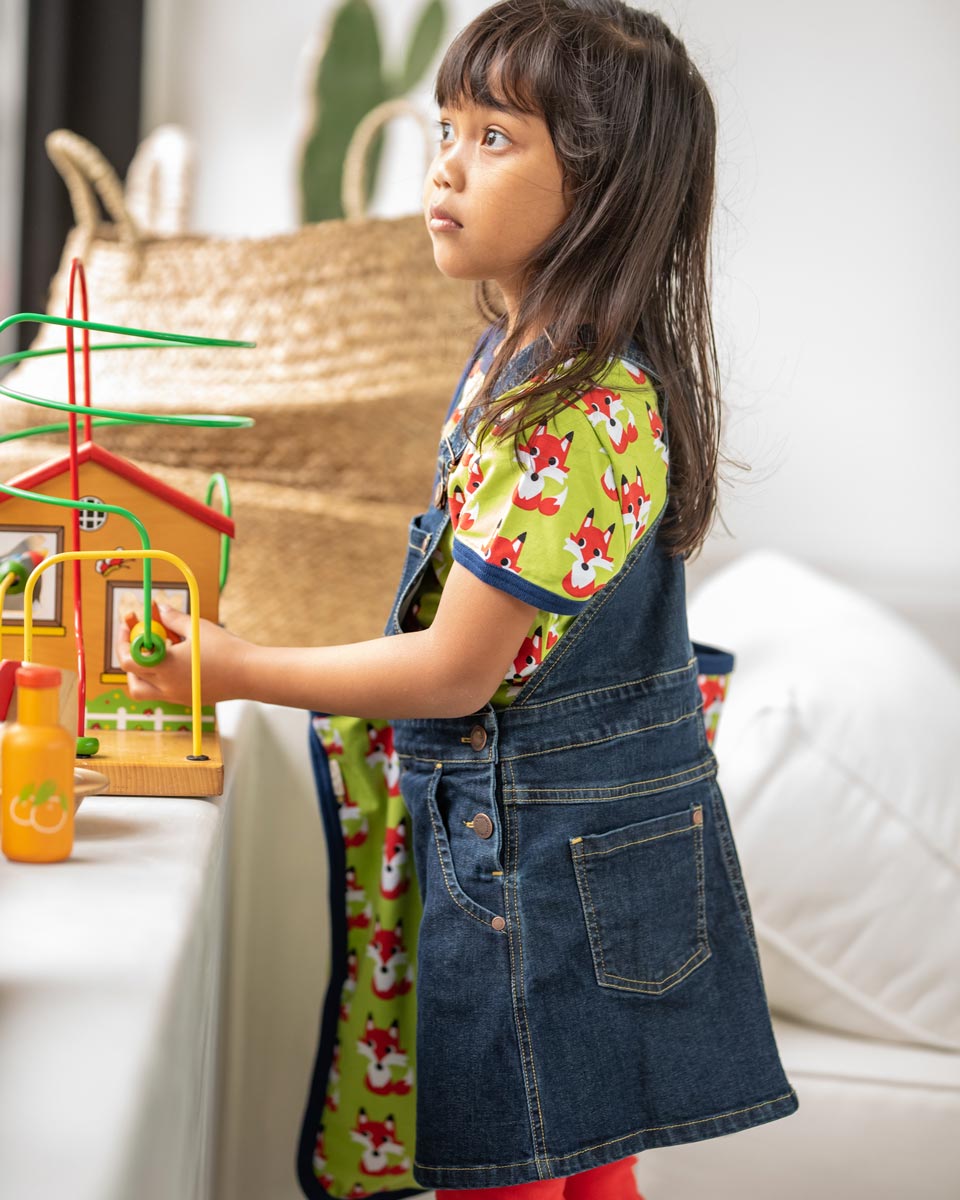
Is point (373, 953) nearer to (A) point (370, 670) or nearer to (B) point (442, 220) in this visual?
(A) point (370, 670)

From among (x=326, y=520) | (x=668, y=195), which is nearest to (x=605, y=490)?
(x=668, y=195)

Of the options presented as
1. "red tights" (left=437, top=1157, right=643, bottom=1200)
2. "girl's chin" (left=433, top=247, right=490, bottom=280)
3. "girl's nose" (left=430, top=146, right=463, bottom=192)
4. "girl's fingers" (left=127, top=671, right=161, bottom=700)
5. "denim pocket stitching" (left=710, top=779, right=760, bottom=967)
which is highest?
"girl's nose" (left=430, top=146, right=463, bottom=192)

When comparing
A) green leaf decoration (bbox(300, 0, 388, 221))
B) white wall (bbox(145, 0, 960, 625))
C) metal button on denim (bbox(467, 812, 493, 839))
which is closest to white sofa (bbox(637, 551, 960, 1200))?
metal button on denim (bbox(467, 812, 493, 839))

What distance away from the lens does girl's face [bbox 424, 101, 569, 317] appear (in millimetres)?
669

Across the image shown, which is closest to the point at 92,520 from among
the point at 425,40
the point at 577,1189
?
the point at 577,1189

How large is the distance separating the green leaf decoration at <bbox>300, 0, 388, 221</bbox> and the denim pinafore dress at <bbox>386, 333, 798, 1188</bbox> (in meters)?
1.28

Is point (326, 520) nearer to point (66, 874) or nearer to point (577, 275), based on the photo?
point (577, 275)

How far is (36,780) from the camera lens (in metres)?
0.51

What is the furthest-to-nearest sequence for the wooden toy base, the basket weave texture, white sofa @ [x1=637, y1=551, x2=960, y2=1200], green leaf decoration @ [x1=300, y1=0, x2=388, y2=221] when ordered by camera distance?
green leaf decoration @ [x1=300, y1=0, x2=388, y2=221] → the basket weave texture → white sofa @ [x1=637, y1=551, x2=960, y2=1200] → the wooden toy base

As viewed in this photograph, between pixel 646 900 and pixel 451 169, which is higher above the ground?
pixel 451 169

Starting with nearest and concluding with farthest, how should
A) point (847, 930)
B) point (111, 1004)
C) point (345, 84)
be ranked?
point (111, 1004)
point (847, 930)
point (345, 84)

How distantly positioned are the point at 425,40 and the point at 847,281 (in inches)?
29.7

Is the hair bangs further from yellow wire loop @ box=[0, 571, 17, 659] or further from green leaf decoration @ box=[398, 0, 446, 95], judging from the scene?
green leaf decoration @ box=[398, 0, 446, 95]

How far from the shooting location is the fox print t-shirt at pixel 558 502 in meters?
0.63
